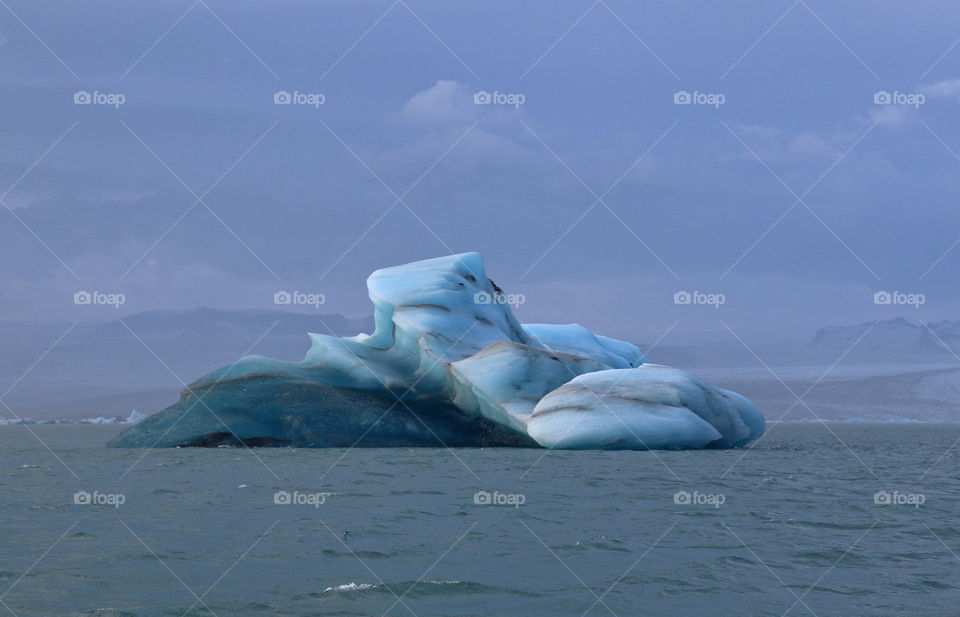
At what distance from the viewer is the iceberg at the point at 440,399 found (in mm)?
23594

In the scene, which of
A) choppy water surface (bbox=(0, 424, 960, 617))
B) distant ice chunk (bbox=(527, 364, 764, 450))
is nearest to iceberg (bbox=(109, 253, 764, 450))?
distant ice chunk (bbox=(527, 364, 764, 450))

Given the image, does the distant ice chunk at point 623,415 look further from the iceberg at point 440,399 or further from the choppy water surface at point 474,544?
the choppy water surface at point 474,544

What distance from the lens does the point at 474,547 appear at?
8938 mm

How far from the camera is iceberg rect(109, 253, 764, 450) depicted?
23.6 metres

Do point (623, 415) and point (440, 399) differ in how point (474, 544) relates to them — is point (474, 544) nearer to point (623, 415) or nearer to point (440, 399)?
point (623, 415)

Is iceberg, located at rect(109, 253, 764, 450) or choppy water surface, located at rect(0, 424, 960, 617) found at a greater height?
iceberg, located at rect(109, 253, 764, 450)

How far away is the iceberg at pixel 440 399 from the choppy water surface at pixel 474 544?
691 cm

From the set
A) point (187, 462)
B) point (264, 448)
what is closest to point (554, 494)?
point (187, 462)

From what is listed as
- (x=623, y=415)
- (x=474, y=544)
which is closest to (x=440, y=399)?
(x=623, y=415)

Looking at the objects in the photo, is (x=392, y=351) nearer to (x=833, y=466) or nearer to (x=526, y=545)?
(x=833, y=466)

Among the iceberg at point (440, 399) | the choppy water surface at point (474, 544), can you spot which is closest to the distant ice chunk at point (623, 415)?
the iceberg at point (440, 399)

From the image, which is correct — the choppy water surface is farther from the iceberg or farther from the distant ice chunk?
the iceberg

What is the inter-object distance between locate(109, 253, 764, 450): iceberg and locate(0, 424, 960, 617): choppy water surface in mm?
6909

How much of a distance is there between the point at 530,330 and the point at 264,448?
39.8 ft
